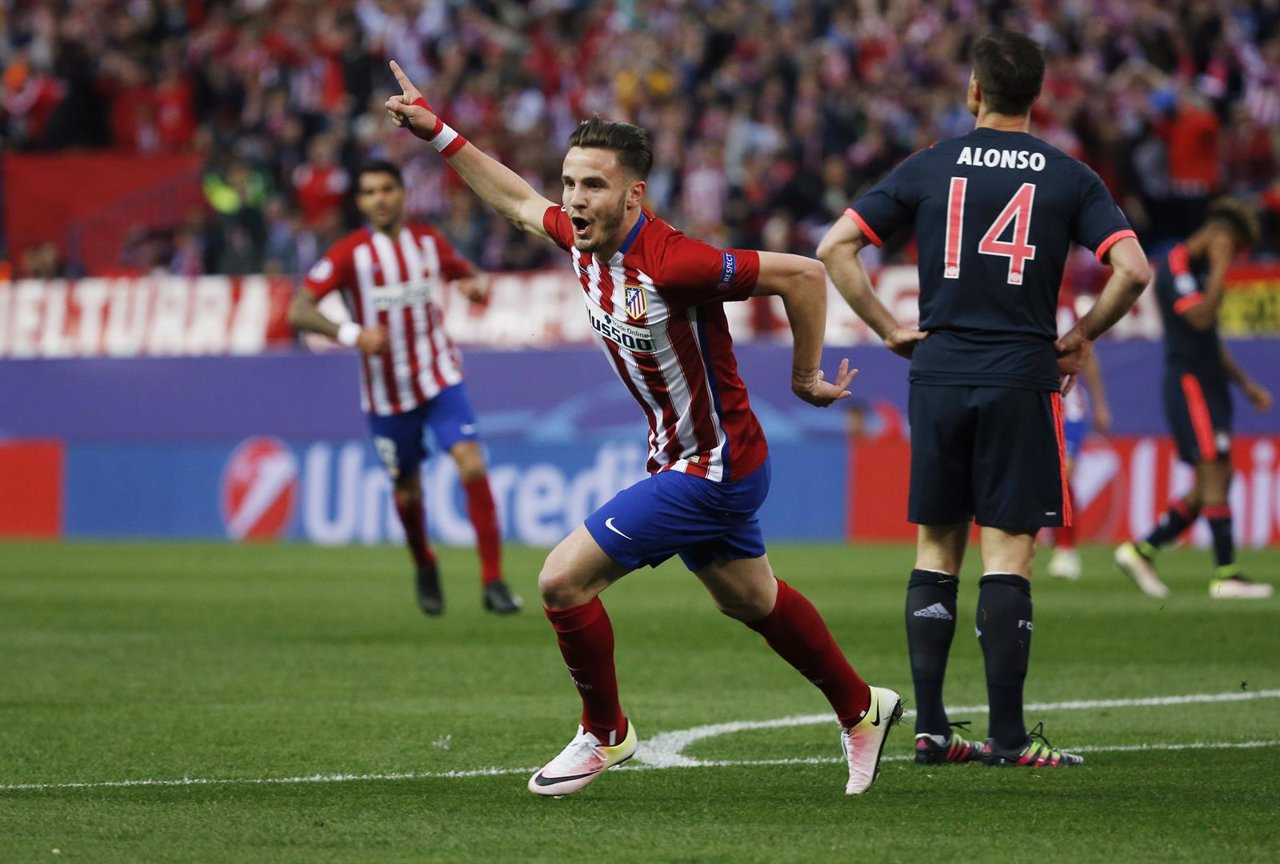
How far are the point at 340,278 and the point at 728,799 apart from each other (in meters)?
6.61

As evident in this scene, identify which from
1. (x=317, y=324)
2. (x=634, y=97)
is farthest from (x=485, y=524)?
(x=634, y=97)

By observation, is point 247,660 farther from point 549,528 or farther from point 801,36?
point 801,36

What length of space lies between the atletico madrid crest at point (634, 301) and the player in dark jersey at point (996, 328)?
0.86m

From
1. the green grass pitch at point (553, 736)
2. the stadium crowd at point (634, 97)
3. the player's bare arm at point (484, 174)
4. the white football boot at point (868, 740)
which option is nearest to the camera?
the green grass pitch at point (553, 736)

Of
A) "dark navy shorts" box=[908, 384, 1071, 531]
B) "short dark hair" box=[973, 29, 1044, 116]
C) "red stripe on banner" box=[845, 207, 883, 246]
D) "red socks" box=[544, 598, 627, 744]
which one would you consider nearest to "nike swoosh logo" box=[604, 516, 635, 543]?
"red socks" box=[544, 598, 627, 744]

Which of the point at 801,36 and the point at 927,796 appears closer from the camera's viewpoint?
the point at 927,796

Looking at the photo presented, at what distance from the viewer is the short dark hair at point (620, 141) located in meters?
5.75

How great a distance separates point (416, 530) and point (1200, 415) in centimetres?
481

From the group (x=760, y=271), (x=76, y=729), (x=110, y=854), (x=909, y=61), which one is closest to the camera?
(x=110, y=854)

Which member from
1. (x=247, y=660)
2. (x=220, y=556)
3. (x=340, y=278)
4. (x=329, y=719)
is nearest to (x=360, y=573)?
(x=220, y=556)

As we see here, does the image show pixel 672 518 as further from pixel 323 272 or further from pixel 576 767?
pixel 323 272

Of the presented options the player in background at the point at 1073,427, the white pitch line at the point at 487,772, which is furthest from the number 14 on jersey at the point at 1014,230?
the player in background at the point at 1073,427

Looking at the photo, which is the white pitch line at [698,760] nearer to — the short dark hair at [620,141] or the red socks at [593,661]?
the red socks at [593,661]

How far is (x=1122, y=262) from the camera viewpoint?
6156 mm
